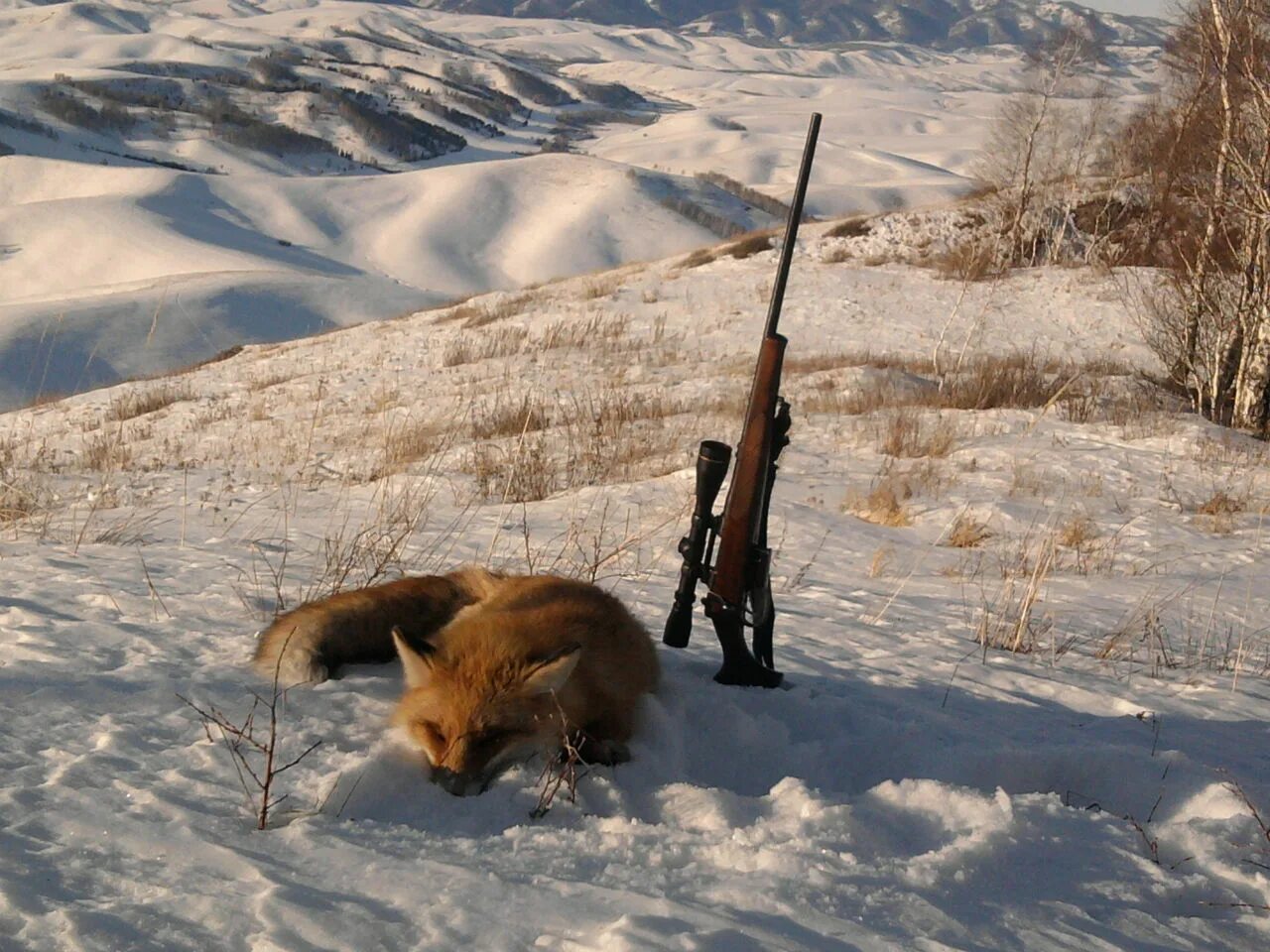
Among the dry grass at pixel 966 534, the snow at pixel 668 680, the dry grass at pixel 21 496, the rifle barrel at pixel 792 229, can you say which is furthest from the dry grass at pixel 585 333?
the rifle barrel at pixel 792 229

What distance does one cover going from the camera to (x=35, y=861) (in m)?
1.43

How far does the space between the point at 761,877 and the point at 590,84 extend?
624ft

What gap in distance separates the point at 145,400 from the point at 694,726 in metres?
12.8

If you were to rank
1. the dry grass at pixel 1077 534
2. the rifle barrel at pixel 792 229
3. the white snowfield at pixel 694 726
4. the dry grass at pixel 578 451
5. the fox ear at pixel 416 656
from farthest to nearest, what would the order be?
the dry grass at pixel 578 451
the dry grass at pixel 1077 534
the rifle barrel at pixel 792 229
the fox ear at pixel 416 656
the white snowfield at pixel 694 726

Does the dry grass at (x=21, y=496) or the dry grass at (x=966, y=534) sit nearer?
the dry grass at (x=21, y=496)

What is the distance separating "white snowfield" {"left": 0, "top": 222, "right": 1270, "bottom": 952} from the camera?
1500 mm

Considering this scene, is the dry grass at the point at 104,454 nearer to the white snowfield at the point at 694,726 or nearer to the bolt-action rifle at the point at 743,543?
the white snowfield at the point at 694,726

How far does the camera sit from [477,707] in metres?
2.17

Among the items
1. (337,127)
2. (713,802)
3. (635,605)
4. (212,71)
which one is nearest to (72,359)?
(635,605)

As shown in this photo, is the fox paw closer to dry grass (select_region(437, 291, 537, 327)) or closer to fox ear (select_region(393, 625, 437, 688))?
fox ear (select_region(393, 625, 437, 688))

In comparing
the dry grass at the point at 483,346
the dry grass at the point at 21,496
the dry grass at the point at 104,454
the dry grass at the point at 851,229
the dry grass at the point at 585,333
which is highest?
the dry grass at the point at 851,229

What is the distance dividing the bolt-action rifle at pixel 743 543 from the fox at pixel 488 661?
0.81ft

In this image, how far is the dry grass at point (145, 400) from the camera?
488 inches

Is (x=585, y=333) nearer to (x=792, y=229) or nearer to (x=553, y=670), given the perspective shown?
(x=792, y=229)
